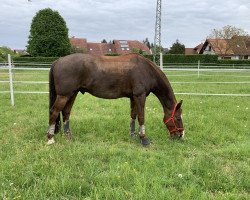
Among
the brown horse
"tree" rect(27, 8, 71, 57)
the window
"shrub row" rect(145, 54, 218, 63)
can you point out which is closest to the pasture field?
the brown horse

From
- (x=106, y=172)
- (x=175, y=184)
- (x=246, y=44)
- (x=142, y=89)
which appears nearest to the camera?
(x=175, y=184)

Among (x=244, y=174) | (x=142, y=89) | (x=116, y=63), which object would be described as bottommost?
(x=244, y=174)

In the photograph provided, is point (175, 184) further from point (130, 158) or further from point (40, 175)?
point (40, 175)

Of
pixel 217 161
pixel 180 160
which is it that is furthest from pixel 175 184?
pixel 217 161

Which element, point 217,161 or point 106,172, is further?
point 217,161

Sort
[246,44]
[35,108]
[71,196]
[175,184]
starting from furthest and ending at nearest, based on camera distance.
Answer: [246,44]
[35,108]
[175,184]
[71,196]

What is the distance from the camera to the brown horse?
5742mm

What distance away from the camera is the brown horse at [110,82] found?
5.74 meters

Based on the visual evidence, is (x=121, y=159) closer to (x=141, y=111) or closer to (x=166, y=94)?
(x=141, y=111)

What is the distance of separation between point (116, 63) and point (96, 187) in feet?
9.10

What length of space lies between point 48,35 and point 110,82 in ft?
130

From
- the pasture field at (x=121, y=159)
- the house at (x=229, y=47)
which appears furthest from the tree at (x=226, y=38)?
the pasture field at (x=121, y=159)

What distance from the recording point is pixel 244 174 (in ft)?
14.6

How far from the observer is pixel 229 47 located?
5550 cm
